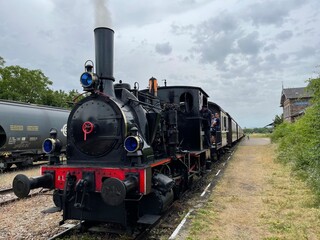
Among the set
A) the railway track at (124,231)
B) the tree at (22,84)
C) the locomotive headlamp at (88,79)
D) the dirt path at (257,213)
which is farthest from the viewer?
the tree at (22,84)

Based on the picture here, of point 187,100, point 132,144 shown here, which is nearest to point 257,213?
point 132,144

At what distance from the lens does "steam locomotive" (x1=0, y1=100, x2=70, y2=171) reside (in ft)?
44.3

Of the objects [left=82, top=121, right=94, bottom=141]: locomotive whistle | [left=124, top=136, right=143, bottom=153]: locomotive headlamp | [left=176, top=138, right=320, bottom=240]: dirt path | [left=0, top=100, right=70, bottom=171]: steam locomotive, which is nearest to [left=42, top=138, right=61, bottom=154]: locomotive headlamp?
[left=82, top=121, right=94, bottom=141]: locomotive whistle

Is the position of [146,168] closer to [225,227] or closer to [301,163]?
[225,227]

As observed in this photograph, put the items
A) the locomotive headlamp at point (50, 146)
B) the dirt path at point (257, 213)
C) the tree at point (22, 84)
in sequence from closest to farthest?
the dirt path at point (257, 213) → the locomotive headlamp at point (50, 146) → the tree at point (22, 84)

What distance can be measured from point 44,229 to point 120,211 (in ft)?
5.58

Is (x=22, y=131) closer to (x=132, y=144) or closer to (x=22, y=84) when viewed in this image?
(x=132, y=144)

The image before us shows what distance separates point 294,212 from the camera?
6.31m

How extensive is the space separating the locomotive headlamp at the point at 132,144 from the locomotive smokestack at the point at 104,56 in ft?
3.75

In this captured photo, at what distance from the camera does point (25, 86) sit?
122 ft

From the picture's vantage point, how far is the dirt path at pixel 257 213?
5.20m

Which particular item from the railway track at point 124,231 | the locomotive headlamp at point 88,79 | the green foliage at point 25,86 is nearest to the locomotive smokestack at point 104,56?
the locomotive headlamp at point 88,79

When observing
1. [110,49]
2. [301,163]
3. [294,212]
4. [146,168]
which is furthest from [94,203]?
[301,163]

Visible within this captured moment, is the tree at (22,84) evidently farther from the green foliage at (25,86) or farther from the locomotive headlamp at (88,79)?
the locomotive headlamp at (88,79)
